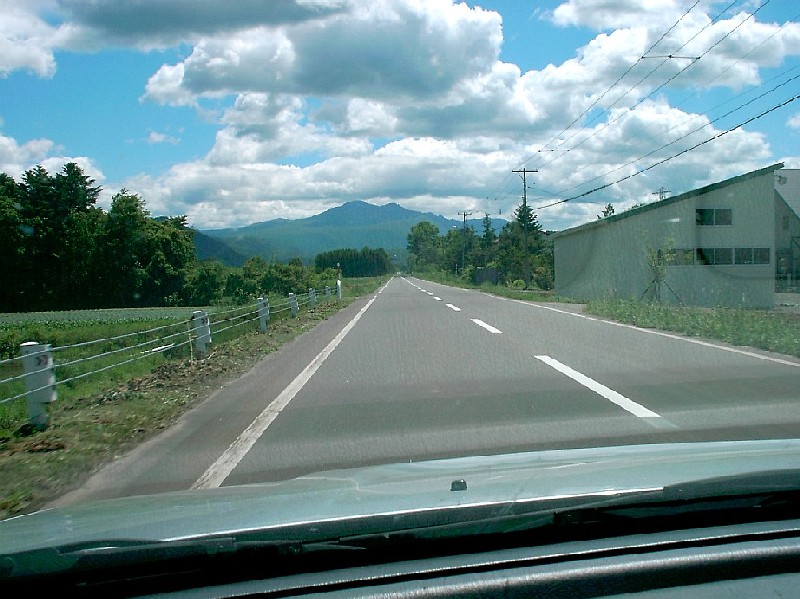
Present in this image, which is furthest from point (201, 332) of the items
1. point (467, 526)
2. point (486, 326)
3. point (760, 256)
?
point (760, 256)

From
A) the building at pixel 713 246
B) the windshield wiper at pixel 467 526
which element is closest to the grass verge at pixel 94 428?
the windshield wiper at pixel 467 526

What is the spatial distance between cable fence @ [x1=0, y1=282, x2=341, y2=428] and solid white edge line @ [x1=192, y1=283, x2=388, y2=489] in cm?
265

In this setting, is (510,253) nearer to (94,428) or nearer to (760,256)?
(760,256)

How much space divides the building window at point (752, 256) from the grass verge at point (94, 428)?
29.8 m

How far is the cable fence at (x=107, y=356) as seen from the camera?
8.70 meters

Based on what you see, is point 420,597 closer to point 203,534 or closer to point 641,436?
point 203,534

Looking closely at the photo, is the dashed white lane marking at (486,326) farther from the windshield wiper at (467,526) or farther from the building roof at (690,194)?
the building roof at (690,194)

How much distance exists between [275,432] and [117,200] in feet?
165

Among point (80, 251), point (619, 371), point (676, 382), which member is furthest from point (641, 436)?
point (80, 251)

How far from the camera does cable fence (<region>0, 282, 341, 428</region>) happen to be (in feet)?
28.5

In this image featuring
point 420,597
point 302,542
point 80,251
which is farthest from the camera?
point 80,251

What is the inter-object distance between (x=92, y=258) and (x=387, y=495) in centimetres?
3868

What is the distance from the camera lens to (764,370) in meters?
10.7

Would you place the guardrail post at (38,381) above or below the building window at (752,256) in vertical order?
below
